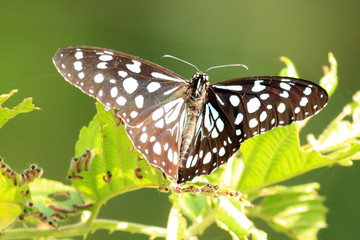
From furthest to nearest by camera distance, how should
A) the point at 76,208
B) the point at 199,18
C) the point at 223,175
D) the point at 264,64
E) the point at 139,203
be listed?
1. the point at 199,18
2. the point at 264,64
3. the point at 139,203
4. the point at 223,175
5. the point at 76,208

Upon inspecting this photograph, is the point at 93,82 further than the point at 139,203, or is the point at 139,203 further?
the point at 139,203

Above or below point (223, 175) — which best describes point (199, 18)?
above

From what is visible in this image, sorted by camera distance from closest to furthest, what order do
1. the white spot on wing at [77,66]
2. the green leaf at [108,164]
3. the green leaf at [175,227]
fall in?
the green leaf at [175,227], the green leaf at [108,164], the white spot on wing at [77,66]

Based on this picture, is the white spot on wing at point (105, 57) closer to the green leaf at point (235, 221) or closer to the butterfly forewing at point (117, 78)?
the butterfly forewing at point (117, 78)

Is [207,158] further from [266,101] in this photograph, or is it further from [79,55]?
[79,55]

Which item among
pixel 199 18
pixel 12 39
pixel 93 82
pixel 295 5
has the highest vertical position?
pixel 295 5

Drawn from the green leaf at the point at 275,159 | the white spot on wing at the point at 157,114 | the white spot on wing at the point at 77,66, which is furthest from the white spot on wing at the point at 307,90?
the white spot on wing at the point at 77,66

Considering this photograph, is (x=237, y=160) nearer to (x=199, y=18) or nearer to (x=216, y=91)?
(x=216, y=91)

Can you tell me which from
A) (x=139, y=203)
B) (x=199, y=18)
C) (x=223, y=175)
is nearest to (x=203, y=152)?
(x=223, y=175)

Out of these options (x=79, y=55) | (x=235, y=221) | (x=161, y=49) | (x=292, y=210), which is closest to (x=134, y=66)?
(x=79, y=55)
